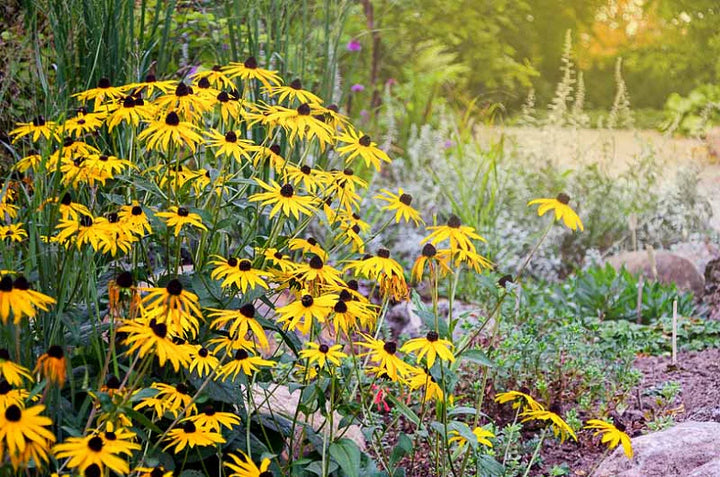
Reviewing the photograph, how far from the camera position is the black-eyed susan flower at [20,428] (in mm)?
1389

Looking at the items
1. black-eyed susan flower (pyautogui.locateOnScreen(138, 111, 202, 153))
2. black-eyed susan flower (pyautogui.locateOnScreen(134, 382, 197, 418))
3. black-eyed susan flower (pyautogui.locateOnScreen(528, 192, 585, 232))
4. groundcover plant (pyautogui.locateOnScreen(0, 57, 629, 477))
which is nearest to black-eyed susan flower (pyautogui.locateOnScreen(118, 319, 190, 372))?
groundcover plant (pyautogui.locateOnScreen(0, 57, 629, 477))

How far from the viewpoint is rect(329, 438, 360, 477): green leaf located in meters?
1.84

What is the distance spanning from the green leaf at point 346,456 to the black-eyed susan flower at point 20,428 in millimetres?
637

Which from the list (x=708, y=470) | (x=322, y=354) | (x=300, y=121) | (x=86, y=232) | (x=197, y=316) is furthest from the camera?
(x=708, y=470)

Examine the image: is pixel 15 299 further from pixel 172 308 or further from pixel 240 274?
pixel 240 274

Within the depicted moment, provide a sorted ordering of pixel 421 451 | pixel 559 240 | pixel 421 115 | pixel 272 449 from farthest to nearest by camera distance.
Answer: pixel 421 115 → pixel 559 240 → pixel 421 451 → pixel 272 449

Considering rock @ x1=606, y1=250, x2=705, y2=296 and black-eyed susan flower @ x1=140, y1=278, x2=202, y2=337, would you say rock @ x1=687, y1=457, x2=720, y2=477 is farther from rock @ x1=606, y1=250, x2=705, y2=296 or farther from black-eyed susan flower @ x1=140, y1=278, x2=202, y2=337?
rock @ x1=606, y1=250, x2=705, y2=296

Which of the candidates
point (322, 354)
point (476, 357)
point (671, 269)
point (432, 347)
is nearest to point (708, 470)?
point (476, 357)

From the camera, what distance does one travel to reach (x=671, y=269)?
188 inches

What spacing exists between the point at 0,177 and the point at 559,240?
330cm

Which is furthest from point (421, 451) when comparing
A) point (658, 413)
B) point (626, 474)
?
point (658, 413)

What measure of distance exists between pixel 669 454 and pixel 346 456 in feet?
3.19

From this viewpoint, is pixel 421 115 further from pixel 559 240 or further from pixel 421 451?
pixel 421 451

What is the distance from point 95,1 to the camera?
3.06 metres
